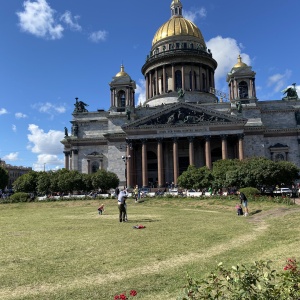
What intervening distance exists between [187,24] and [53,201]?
193 ft

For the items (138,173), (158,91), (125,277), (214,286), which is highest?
(158,91)

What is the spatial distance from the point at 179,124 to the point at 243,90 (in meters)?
17.7

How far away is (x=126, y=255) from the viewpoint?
1204cm

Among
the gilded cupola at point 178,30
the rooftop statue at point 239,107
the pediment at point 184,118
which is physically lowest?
the pediment at point 184,118

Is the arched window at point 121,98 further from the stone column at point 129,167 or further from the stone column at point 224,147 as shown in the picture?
the stone column at point 224,147

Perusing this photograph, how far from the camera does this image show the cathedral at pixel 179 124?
64.2 meters

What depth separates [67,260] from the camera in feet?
37.4

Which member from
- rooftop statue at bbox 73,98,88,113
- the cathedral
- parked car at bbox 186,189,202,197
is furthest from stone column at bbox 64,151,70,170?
parked car at bbox 186,189,202,197


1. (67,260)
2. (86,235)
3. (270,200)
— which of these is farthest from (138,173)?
(67,260)

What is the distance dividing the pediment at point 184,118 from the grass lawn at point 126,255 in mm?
44446

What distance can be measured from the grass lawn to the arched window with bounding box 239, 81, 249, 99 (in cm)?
5398

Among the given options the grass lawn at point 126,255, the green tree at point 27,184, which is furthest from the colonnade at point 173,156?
the grass lawn at point 126,255

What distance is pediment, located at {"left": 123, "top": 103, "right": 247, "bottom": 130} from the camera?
63.5 meters

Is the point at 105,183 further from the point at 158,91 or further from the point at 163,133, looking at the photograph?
the point at 158,91
